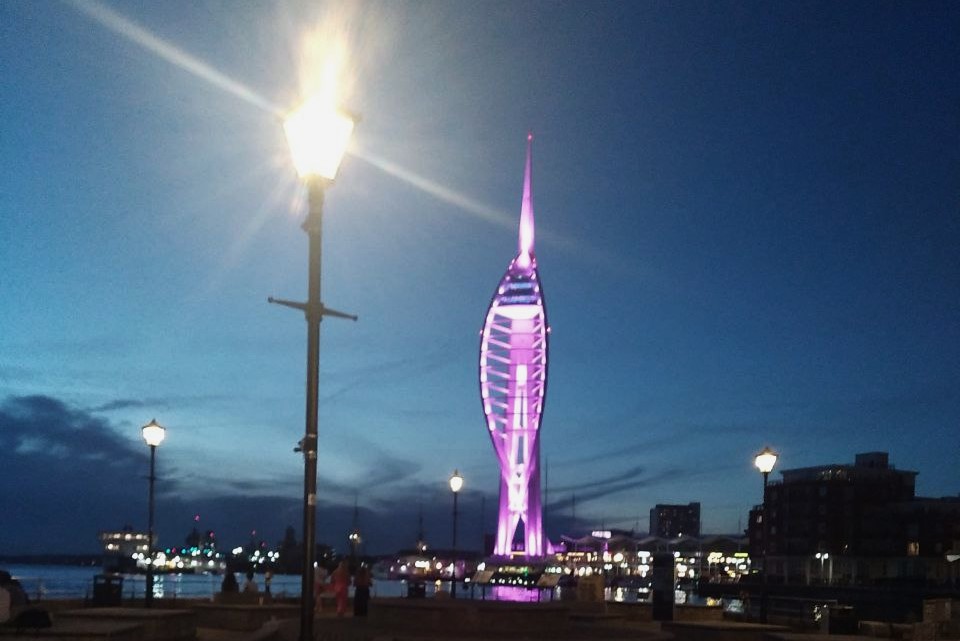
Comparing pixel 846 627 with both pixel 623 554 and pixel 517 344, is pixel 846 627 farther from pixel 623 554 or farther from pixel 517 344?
pixel 623 554

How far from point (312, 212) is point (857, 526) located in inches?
4628

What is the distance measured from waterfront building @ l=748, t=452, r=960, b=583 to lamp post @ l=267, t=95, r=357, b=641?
348 ft

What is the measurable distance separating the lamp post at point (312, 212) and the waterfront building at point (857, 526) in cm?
10612

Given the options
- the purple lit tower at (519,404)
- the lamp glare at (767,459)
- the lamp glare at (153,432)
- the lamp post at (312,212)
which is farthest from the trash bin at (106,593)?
the purple lit tower at (519,404)

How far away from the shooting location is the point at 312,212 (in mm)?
10102

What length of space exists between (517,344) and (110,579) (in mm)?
Answer: 79841

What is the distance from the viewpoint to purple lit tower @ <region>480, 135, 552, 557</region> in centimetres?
10612

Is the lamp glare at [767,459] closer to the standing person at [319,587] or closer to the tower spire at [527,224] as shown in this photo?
the standing person at [319,587]

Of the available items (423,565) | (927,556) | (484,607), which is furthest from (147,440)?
(927,556)

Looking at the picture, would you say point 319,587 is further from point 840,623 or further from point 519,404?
point 519,404

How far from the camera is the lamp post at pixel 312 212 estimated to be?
374 inches

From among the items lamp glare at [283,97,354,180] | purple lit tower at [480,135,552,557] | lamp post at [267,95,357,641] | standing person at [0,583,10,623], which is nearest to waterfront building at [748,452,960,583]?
purple lit tower at [480,135,552,557]

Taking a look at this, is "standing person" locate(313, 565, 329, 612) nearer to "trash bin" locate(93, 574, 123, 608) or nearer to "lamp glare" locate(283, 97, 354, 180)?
"trash bin" locate(93, 574, 123, 608)

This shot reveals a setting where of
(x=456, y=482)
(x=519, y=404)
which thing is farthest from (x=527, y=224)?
(x=456, y=482)
